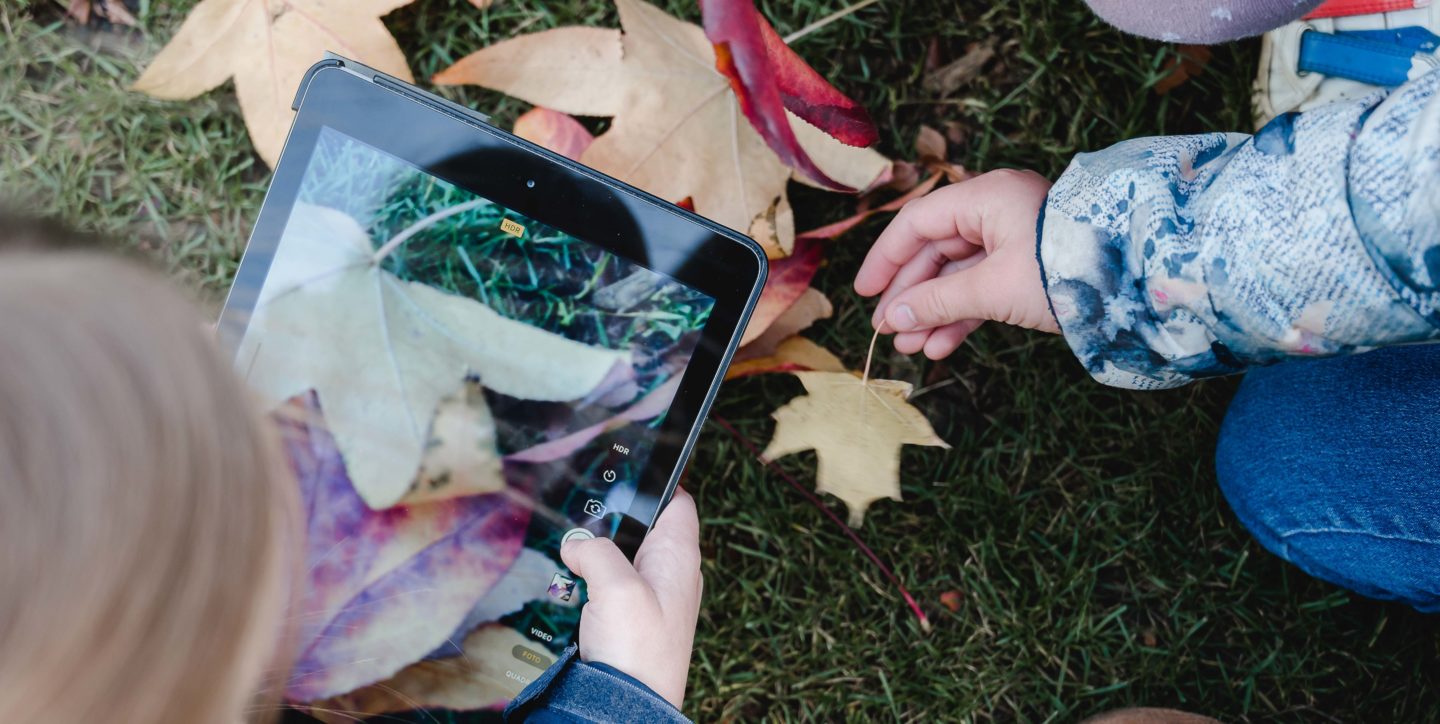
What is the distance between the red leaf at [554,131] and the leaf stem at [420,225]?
0.50 feet

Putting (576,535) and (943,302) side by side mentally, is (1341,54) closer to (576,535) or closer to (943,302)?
(943,302)

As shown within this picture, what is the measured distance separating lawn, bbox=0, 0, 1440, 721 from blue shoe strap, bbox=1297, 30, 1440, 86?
89 millimetres

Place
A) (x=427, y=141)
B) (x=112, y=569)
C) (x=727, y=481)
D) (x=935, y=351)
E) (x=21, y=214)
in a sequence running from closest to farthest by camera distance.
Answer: (x=112, y=569), (x=21, y=214), (x=427, y=141), (x=935, y=351), (x=727, y=481)

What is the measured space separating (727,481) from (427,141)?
17.9 inches

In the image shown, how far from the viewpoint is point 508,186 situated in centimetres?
71

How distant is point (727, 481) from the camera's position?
3.17 ft

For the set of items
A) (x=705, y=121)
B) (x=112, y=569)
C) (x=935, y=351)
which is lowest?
(x=935, y=351)

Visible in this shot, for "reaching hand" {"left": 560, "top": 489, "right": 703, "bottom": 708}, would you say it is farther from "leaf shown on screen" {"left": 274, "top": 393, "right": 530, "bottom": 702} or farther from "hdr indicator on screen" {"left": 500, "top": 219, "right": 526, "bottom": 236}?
"hdr indicator on screen" {"left": 500, "top": 219, "right": 526, "bottom": 236}

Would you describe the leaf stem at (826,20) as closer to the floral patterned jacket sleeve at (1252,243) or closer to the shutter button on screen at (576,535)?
the floral patterned jacket sleeve at (1252,243)

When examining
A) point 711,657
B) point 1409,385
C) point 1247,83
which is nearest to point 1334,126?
point 1409,385

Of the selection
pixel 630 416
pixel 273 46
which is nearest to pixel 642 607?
pixel 630 416

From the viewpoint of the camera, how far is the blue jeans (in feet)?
2.45

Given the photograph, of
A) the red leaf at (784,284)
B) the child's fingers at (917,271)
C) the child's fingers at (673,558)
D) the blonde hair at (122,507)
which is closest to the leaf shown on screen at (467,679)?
the child's fingers at (673,558)

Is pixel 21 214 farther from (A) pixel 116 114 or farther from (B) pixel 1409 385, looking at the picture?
(B) pixel 1409 385
